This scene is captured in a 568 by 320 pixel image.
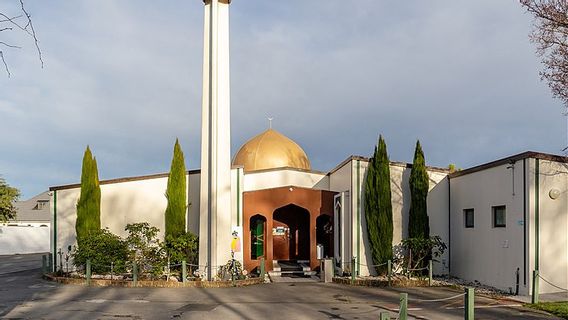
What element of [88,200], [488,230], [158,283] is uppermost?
[88,200]

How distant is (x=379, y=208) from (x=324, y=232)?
4365mm

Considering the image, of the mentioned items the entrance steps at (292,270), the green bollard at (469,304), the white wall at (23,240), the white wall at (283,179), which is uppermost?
the white wall at (283,179)

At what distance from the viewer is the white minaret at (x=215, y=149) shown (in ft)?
67.9

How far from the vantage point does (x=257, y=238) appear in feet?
82.3

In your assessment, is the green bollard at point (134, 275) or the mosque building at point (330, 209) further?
the green bollard at point (134, 275)

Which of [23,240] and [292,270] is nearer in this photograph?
[292,270]

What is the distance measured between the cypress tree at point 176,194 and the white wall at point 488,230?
35.5ft

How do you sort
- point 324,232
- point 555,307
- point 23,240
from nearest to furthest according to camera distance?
point 555,307 → point 324,232 → point 23,240

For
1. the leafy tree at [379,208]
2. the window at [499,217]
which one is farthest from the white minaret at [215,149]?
the window at [499,217]

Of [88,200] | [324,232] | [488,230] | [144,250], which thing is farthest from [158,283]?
[488,230]

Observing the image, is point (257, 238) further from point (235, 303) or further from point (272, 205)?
point (235, 303)

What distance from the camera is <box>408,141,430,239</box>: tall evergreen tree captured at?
69.7 ft

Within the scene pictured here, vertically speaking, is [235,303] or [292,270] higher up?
[235,303]

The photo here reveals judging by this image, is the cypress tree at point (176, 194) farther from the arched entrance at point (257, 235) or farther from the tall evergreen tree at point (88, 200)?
the arched entrance at point (257, 235)
